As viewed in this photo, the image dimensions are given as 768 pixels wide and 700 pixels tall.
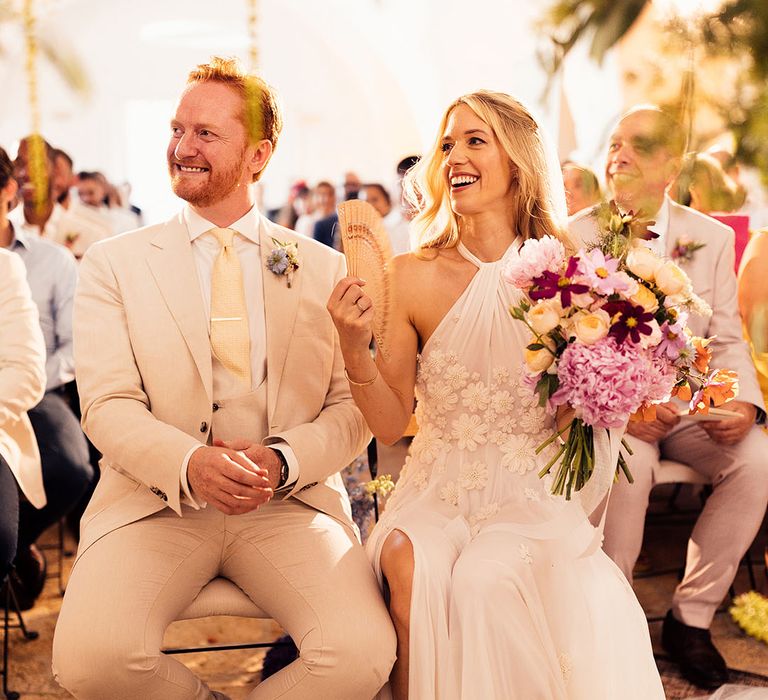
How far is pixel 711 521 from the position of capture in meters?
3.21

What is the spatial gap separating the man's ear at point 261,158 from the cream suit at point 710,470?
1.02 meters

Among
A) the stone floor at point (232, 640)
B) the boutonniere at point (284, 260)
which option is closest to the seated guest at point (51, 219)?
the boutonniere at point (284, 260)

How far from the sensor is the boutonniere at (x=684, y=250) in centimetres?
333

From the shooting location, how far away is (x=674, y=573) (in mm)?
4039

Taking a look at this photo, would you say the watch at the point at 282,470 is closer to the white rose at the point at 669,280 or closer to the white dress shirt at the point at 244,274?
the white dress shirt at the point at 244,274

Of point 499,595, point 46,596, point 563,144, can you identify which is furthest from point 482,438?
point 46,596

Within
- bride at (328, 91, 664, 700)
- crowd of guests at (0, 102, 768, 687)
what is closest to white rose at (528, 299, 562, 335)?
bride at (328, 91, 664, 700)

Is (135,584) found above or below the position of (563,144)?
below

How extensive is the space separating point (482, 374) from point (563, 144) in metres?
1.62

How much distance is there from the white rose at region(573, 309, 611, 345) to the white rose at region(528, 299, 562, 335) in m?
0.05

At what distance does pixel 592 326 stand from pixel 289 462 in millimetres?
820

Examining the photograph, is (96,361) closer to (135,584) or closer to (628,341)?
(135,584)

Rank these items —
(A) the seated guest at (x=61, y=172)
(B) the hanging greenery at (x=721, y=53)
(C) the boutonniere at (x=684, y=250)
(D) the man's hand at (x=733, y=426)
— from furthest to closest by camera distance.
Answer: (A) the seated guest at (x=61, y=172)
(C) the boutonniere at (x=684, y=250)
(D) the man's hand at (x=733, y=426)
(B) the hanging greenery at (x=721, y=53)

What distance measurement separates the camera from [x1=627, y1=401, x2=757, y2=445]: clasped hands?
3.22 m
